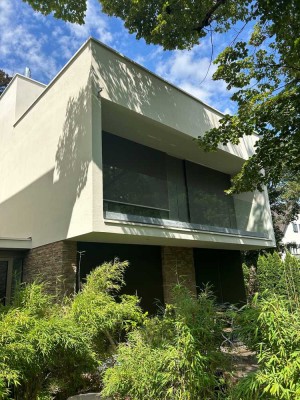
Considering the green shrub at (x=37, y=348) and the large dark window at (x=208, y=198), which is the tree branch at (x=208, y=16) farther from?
the green shrub at (x=37, y=348)

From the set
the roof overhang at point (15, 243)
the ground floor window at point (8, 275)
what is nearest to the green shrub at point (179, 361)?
the roof overhang at point (15, 243)

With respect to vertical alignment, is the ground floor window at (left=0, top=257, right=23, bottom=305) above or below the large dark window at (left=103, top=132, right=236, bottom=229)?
below

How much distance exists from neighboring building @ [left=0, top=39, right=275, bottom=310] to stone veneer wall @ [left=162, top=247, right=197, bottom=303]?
4cm

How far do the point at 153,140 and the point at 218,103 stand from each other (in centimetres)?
419

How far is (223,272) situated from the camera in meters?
13.0

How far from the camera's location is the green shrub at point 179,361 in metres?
3.90

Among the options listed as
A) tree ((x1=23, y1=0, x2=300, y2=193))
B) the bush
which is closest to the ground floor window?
the bush

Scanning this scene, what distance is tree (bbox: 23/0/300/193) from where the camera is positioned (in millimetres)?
8086

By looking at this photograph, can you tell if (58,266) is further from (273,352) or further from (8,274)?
(273,352)

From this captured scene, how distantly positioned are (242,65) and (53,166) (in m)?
5.87

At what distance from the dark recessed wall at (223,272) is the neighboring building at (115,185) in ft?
0.19

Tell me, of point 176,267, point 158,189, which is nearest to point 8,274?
point 158,189

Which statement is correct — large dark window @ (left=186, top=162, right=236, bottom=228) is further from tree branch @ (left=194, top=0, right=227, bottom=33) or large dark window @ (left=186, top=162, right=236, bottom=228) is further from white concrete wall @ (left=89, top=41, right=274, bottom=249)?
tree branch @ (left=194, top=0, right=227, bottom=33)

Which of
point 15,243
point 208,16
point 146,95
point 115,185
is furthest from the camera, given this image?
point 146,95
